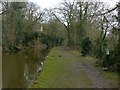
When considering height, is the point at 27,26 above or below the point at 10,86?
above

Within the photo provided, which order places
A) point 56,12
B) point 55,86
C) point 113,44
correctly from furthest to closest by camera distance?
point 56,12
point 113,44
point 55,86

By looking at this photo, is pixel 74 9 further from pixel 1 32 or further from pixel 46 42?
pixel 46 42

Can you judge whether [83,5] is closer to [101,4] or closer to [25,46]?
[101,4]

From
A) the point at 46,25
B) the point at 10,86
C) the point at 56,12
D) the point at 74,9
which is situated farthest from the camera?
the point at 46,25

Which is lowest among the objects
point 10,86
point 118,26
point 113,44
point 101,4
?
point 10,86

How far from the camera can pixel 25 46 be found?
48.3 m

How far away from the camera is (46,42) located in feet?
177

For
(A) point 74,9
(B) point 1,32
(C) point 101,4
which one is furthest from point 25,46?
(C) point 101,4

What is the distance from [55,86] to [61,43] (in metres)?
43.3

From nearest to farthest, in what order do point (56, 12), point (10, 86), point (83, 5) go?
point (10, 86) → point (83, 5) → point (56, 12)

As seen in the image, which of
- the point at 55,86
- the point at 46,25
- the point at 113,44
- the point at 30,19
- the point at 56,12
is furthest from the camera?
the point at 46,25

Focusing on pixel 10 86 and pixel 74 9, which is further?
pixel 74 9

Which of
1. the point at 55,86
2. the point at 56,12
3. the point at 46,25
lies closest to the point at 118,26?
the point at 55,86

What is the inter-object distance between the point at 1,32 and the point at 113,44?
1750 centimetres
